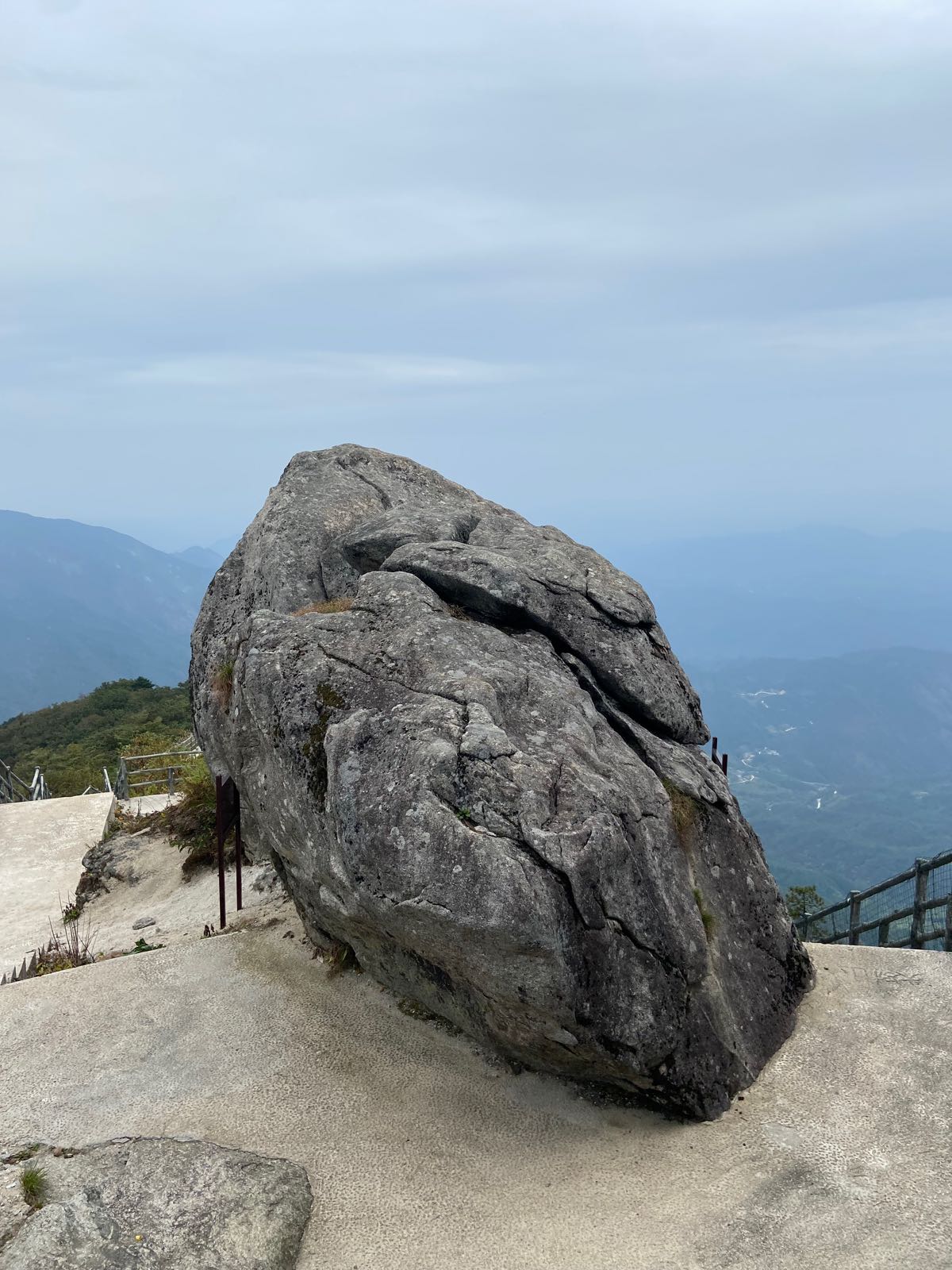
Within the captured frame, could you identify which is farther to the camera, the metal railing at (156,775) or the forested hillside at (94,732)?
the forested hillside at (94,732)

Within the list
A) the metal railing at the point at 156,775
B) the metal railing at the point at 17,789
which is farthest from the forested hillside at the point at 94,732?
the metal railing at the point at 156,775

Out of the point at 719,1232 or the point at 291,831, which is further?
the point at 291,831

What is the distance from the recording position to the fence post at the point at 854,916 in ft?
52.1

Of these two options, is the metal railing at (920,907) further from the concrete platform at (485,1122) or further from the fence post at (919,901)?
the concrete platform at (485,1122)

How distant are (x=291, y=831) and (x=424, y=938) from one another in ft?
8.62

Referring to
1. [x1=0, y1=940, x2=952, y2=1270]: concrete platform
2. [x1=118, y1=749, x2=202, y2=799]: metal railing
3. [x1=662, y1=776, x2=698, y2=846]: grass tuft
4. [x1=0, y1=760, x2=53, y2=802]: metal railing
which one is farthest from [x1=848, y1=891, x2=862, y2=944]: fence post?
[x1=0, y1=760, x2=53, y2=802]: metal railing

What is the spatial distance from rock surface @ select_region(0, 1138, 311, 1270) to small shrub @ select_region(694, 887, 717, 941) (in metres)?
4.93

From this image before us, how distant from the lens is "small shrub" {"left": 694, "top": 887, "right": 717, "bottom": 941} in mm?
10305

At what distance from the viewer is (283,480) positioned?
1616cm

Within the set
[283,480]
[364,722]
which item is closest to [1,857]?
[283,480]

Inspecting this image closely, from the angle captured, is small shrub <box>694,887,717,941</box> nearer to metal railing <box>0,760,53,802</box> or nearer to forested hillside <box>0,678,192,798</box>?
metal railing <box>0,760,53,802</box>

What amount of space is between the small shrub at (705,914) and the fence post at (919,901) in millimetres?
4984

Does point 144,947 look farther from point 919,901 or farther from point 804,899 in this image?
point 804,899

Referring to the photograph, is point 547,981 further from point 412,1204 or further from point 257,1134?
point 257,1134
